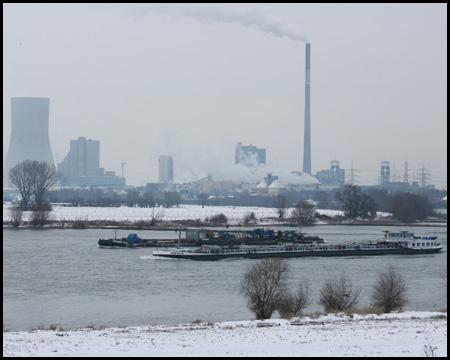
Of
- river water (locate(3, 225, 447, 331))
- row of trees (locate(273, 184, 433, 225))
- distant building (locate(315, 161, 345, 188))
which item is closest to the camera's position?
river water (locate(3, 225, 447, 331))

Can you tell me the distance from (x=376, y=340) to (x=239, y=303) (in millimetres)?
5589

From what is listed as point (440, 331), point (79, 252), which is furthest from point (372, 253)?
point (440, 331)

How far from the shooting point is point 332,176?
394 feet

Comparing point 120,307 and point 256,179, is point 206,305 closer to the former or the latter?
point 120,307

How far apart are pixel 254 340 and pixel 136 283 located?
349 inches

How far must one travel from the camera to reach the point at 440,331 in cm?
781

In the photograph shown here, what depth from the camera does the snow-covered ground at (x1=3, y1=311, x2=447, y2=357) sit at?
6535 millimetres

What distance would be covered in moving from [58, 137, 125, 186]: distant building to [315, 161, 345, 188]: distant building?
105ft

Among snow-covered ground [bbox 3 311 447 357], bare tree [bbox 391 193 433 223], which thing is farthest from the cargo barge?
bare tree [bbox 391 193 433 223]

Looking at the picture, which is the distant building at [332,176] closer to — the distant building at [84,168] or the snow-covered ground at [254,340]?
the distant building at [84,168]

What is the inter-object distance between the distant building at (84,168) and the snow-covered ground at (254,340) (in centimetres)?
11489

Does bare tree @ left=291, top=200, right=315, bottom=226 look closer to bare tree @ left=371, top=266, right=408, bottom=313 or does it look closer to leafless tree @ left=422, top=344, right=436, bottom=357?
bare tree @ left=371, top=266, right=408, bottom=313

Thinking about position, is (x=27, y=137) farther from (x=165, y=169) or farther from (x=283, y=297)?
(x=283, y=297)

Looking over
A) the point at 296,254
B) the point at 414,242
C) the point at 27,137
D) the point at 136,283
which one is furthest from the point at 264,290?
the point at 27,137
